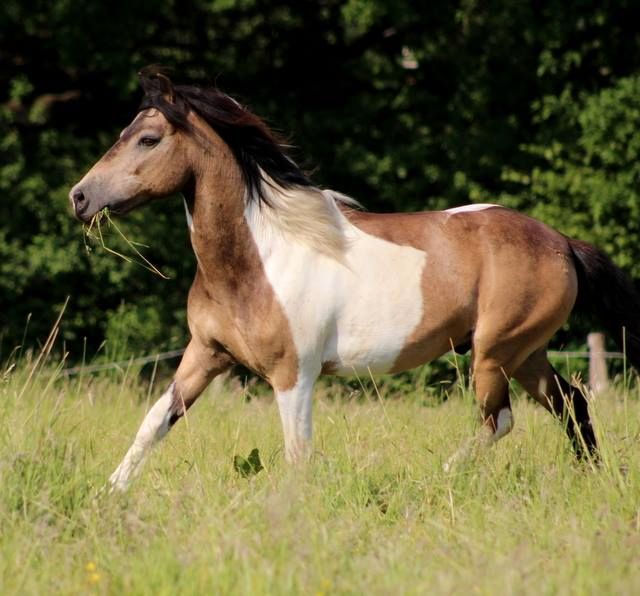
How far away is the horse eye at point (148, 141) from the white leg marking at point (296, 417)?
129cm

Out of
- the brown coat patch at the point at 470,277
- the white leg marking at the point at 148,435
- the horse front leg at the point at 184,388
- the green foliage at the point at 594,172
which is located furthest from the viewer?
the green foliage at the point at 594,172

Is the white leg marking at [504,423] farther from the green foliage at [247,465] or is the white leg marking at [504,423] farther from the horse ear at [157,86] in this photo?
the horse ear at [157,86]

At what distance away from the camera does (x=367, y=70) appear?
1410cm

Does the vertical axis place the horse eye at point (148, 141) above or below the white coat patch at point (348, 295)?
above

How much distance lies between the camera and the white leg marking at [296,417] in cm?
516

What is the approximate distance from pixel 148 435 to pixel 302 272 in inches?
41.2

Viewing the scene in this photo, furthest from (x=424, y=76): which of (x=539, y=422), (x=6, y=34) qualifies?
(x=539, y=422)

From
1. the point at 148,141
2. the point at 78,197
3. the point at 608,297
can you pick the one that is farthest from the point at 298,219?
the point at 608,297

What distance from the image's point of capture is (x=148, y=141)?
17.1 feet

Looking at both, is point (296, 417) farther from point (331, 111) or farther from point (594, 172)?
point (331, 111)

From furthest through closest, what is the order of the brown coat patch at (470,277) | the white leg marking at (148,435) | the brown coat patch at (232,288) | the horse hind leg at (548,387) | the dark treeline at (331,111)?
the dark treeline at (331,111), the horse hind leg at (548,387), the brown coat patch at (470,277), the brown coat patch at (232,288), the white leg marking at (148,435)

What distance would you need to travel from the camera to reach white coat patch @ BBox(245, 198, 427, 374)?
5.23 m

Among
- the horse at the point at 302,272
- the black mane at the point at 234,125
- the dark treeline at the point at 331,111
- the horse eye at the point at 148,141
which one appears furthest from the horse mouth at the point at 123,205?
the dark treeline at the point at 331,111

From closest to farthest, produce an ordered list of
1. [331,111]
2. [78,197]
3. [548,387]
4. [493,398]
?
[78,197] → [493,398] → [548,387] → [331,111]
